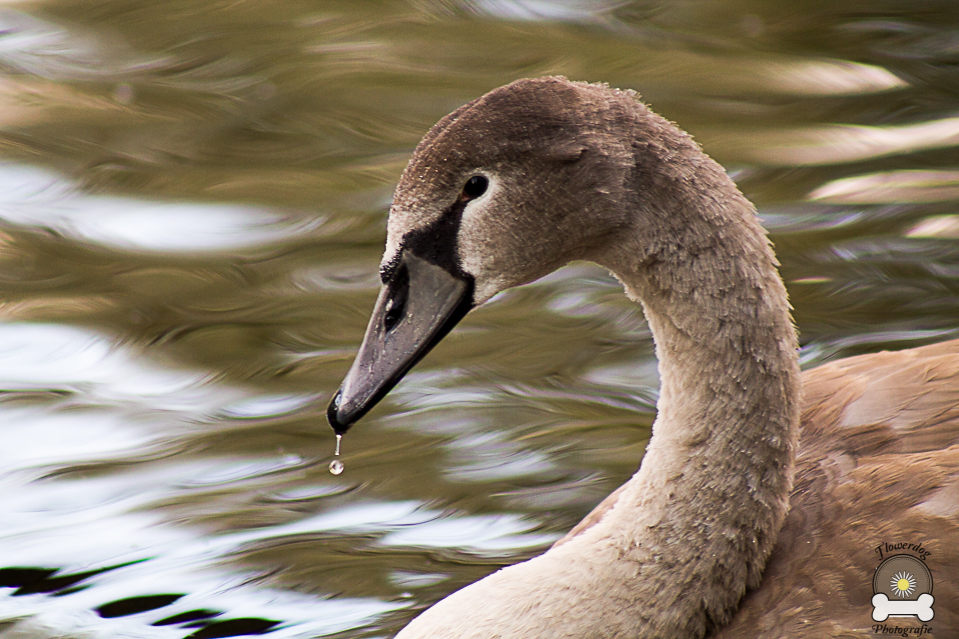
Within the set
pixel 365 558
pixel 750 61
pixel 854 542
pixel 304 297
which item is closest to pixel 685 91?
pixel 750 61

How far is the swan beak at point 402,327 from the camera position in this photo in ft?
9.46

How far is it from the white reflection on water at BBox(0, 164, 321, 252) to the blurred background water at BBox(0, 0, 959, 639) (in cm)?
2

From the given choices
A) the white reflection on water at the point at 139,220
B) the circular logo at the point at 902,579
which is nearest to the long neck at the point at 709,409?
the circular logo at the point at 902,579

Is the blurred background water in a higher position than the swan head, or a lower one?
lower

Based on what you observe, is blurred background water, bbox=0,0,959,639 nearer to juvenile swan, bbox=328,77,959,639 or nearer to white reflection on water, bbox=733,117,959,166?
white reflection on water, bbox=733,117,959,166

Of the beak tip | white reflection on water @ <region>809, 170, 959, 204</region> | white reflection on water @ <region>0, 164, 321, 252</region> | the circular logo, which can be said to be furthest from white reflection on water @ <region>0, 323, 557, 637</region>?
white reflection on water @ <region>809, 170, 959, 204</region>

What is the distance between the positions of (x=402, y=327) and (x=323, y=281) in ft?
8.51

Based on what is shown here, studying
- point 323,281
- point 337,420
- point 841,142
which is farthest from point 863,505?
point 841,142

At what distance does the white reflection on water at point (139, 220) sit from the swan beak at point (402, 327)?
9.68ft

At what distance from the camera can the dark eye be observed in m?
2.83

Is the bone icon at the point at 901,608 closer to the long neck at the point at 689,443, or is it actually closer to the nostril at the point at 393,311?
the long neck at the point at 689,443

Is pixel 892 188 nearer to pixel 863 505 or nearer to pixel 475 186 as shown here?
pixel 863 505

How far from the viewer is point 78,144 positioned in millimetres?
6449

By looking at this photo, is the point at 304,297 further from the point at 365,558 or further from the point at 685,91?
the point at 685,91
